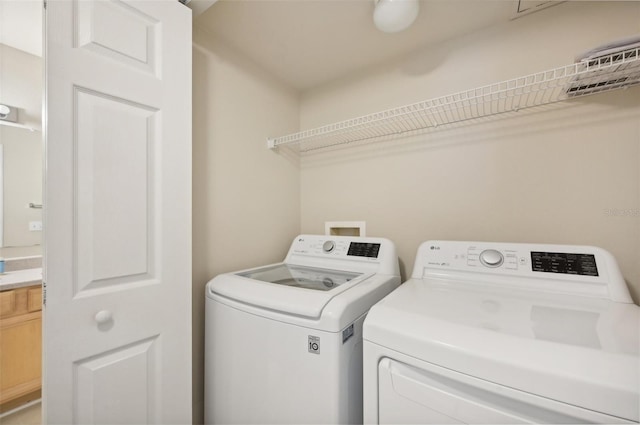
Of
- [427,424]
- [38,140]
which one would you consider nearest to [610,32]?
[427,424]

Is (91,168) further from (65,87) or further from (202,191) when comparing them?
(202,191)

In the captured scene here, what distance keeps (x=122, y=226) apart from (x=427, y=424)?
1.17m

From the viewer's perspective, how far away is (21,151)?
6.51 feet

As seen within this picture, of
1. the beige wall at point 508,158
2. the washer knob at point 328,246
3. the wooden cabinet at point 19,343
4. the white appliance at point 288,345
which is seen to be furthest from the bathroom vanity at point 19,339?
the beige wall at point 508,158

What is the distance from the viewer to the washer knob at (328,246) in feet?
5.18

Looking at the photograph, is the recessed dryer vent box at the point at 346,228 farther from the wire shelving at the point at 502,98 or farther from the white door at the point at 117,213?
the white door at the point at 117,213

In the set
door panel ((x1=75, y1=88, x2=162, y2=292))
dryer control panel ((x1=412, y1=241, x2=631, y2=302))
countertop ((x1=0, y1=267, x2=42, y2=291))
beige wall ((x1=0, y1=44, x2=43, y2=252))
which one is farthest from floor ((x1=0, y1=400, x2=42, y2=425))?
dryer control panel ((x1=412, y1=241, x2=631, y2=302))

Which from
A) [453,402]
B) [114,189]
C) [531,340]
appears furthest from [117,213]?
[531,340]

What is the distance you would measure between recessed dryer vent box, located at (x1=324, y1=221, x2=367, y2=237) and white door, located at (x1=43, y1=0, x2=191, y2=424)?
102 centimetres

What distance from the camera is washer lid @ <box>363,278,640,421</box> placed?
1.70 feet

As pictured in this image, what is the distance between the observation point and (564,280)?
99 centimetres

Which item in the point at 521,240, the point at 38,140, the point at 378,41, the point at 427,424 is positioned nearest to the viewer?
the point at 427,424

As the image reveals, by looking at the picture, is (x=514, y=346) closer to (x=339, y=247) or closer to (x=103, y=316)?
(x=339, y=247)

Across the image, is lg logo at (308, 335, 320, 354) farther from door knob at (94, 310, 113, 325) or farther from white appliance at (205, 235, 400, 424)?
door knob at (94, 310, 113, 325)
